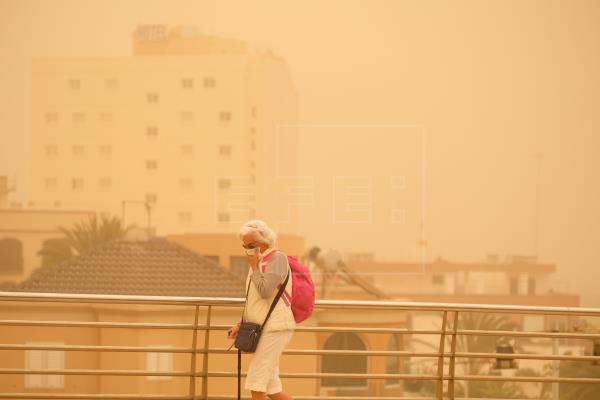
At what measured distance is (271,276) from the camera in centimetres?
521

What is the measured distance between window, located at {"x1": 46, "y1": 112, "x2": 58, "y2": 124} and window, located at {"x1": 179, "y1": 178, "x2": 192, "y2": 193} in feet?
35.7

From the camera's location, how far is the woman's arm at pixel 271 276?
5.21 meters

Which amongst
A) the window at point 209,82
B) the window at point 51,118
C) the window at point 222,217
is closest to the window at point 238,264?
the window at point 222,217

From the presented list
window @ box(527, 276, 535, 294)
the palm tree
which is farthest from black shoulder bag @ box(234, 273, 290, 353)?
window @ box(527, 276, 535, 294)

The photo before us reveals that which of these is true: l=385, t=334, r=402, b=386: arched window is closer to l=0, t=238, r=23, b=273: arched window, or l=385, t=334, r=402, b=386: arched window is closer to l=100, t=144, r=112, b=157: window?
l=0, t=238, r=23, b=273: arched window

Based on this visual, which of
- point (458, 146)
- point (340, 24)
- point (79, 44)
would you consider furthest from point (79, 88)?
point (458, 146)

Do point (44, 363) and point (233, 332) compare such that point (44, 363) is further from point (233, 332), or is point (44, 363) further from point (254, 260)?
point (254, 260)

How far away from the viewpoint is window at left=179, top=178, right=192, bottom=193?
243 ft

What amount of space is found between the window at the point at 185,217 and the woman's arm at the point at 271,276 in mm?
65172

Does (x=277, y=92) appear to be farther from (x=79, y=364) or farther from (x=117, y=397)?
(x=117, y=397)

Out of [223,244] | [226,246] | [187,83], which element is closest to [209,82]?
[187,83]

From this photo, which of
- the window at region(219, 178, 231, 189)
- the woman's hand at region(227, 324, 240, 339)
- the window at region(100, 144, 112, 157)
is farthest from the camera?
the window at region(100, 144, 112, 157)

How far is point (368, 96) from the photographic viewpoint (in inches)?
3187

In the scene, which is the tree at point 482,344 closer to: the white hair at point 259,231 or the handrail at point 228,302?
the handrail at point 228,302
